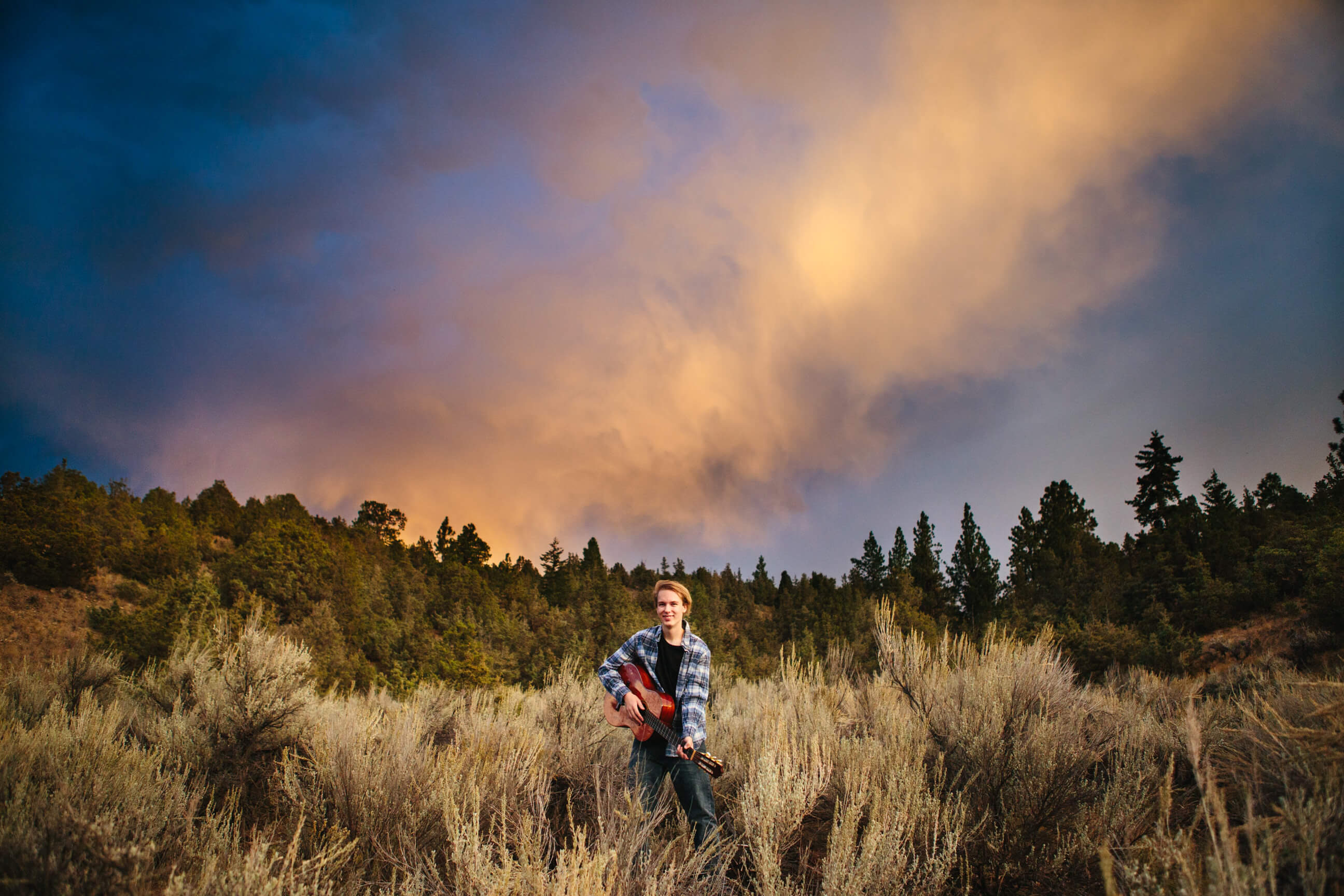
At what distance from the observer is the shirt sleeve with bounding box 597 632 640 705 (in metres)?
4.19

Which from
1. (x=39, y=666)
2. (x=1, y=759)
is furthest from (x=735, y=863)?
(x=39, y=666)

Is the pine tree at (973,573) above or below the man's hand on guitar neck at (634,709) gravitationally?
above

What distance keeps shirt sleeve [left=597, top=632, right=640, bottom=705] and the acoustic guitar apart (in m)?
0.05

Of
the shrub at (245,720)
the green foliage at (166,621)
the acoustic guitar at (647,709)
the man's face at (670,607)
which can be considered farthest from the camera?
the green foliage at (166,621)

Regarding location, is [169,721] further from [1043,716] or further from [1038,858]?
[1043,716]

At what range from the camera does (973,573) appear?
5553 centimetres

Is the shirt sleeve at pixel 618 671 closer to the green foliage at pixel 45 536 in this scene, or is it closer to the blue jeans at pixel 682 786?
the blue jeans at pixel 682 786

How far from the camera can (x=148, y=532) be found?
35.3 metres

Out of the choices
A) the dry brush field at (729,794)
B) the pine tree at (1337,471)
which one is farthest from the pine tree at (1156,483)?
the dry brush field at (729,794)

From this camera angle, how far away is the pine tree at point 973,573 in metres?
53.1

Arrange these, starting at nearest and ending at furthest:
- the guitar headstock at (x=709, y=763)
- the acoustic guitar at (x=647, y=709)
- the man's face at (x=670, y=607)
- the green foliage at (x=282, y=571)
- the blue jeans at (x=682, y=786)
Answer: the guitar headstock at (x=709, y=763) < the blue jeans at (x=682, y=786) < the acoustic guitar at (x=647, y=709) < the man's face at (x=670, y=607) < the green foliage at (x=282, y=571)

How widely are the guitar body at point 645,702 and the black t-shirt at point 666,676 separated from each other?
51mm

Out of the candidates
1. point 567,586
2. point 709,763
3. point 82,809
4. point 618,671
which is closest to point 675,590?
point 618,671

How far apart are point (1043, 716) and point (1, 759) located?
7.79 m
